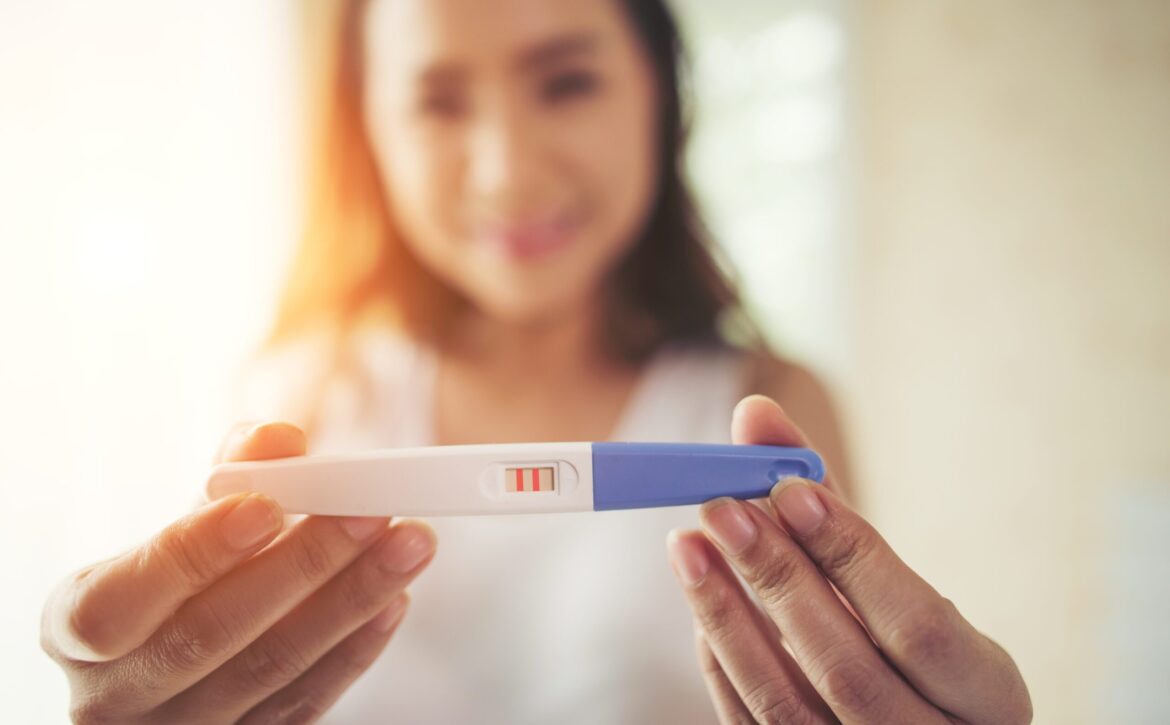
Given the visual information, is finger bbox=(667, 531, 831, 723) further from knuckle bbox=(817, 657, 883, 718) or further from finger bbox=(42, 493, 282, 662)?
finger bbox=(42, 493, 282, 662)

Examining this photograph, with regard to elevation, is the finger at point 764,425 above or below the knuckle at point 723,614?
above

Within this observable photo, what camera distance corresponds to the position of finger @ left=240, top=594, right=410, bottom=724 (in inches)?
21.3

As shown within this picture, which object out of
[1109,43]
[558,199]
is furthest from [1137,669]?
[558,199]

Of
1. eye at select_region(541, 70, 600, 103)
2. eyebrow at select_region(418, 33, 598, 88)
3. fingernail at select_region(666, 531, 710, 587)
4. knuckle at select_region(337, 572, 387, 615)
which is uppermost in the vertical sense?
eyebrow at select_region(418, 33, 598, 88)

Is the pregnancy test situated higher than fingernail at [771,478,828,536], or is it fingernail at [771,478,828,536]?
the pregnancy test

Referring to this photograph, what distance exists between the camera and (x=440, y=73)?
81 cm

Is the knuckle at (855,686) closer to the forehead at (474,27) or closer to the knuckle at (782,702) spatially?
the knuckle at (782,702)

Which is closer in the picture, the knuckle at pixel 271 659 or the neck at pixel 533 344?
the knuckle at pixel 271 659

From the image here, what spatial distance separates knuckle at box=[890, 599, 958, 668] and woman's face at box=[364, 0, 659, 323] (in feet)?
1.98

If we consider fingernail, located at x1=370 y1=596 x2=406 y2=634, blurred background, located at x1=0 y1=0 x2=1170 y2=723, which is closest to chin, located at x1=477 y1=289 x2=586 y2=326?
blurred background, located at x1=0 y1=0 x2=1170 y2=723

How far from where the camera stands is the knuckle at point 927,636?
408mm

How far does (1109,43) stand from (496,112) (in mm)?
836

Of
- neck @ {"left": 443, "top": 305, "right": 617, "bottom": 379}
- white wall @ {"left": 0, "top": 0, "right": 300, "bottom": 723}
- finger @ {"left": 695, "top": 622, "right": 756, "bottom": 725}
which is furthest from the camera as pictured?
neck @ {"left": 443, "top": 305, "right": 617, "bottom": 379}

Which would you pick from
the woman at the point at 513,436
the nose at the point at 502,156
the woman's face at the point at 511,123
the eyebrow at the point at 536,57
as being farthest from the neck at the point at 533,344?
the eyebrow at the point at 536,57
